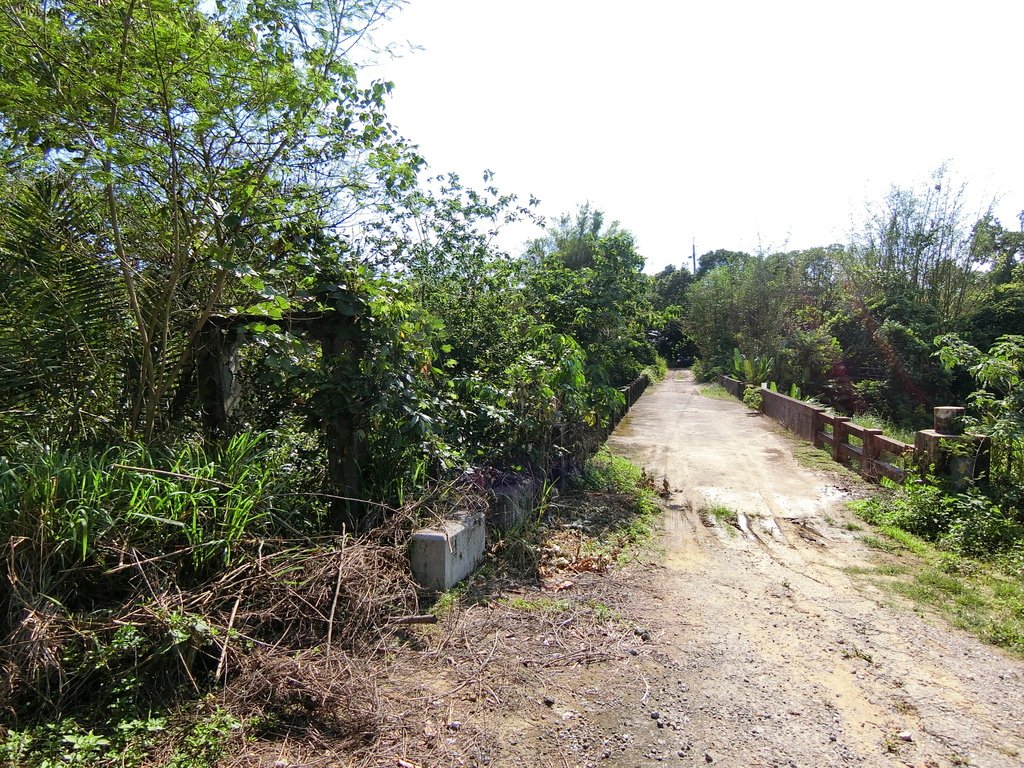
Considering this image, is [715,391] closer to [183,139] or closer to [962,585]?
[962,585]

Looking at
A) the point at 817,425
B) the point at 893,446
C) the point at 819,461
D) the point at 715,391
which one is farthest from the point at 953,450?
the point at 715,391

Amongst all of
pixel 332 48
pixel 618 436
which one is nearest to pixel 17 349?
pixel 332 48

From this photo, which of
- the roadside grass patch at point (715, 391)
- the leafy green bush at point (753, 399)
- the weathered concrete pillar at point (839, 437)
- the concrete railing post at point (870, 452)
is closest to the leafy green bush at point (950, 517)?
the concrete railing post at point (870, 452)

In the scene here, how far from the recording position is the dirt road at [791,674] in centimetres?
259

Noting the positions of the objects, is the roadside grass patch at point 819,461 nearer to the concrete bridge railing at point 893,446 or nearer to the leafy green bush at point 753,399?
the concrete bridge railing at point 893,446

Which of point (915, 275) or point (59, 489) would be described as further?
point (915, 275)

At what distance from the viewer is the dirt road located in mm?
2588

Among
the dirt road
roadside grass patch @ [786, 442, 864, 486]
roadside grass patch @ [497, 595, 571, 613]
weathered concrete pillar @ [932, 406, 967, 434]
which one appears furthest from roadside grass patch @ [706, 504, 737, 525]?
roadside grass patch @ [497, 595, 571, 613]

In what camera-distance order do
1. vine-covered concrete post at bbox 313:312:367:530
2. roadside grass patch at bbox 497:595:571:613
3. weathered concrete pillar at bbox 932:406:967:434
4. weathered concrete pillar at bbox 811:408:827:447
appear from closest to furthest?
1. roadside grass patch at bbox 497:595:571:613
2. vine-covered concrete post at bbox 313:312:367:530
3. weathered concrete pillar at bbox 932:406:967:434
4. weathered concrete pillar at bbox 811:408:827:447

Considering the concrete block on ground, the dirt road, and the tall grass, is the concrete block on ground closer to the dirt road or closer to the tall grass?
the tall grass

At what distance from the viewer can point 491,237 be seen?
719 cm

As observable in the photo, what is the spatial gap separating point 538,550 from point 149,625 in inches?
113

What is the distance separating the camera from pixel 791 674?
3.17 m

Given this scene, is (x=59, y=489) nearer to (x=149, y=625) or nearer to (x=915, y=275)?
(x=149, y=625)
